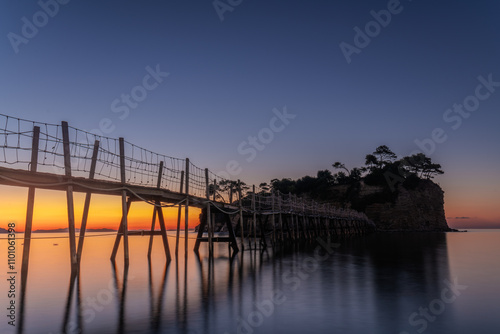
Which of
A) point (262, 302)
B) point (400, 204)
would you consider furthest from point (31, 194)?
point (400, 204)

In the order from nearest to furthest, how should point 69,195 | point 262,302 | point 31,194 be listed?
point 262,302
point 31,194
point 69,195

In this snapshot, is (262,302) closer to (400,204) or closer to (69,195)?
(69,195)

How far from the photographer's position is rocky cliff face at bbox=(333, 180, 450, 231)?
96.9 meters

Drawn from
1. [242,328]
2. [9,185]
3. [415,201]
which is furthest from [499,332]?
[415,201]

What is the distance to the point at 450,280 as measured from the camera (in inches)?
656

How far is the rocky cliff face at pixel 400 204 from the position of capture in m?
96.9

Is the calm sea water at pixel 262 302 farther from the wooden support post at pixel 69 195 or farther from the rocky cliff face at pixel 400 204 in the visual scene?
the rocky cliff face at pixel 400 204

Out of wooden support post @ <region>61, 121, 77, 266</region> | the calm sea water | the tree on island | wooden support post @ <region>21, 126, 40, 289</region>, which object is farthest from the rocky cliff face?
wooden support post @ <region>21, 126, 40, 289</region>

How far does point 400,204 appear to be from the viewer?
97.6 metres

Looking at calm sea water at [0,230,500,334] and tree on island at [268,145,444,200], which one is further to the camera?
tree on island at [268,145,444,200]

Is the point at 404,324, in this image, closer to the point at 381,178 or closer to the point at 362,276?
the point at 362,276

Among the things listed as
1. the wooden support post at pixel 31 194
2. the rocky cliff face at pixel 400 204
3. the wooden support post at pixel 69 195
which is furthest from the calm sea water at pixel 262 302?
the rocky cliff face at pixel 400 204

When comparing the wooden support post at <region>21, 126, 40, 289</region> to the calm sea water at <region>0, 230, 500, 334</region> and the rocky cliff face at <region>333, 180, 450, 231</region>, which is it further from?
the rocky cliff face at <region>333, 180, 450, 231</region>

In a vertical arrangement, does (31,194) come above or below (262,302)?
above
